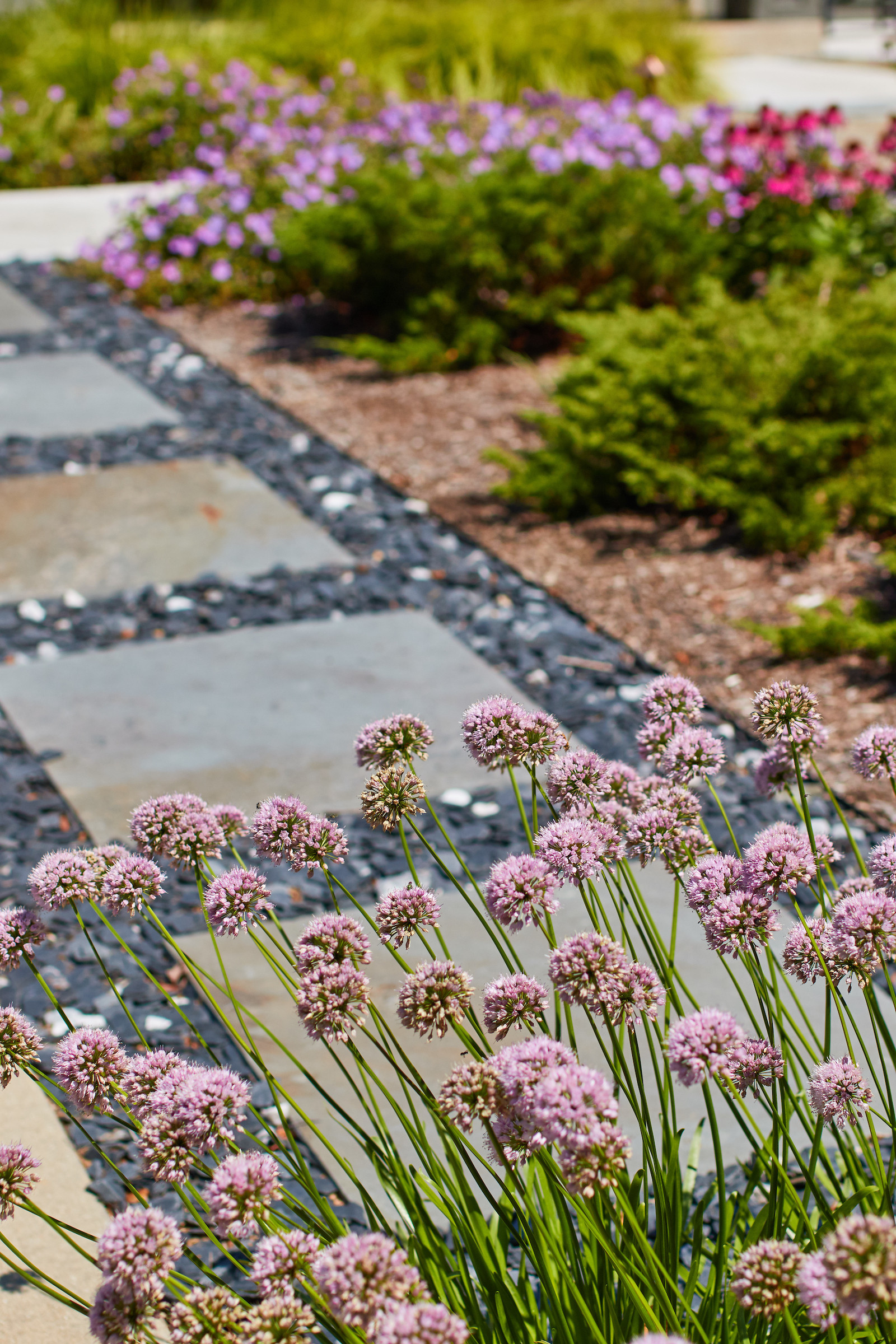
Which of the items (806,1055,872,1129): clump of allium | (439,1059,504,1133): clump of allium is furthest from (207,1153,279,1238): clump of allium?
(806,1055,872,1129): clump of allium

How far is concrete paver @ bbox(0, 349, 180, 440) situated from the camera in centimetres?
582

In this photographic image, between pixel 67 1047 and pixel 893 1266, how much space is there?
28.4 inches

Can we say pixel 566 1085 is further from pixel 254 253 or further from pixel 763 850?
pixel 254 253

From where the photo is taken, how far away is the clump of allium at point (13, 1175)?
3.70 feet

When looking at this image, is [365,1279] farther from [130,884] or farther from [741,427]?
[741,427]

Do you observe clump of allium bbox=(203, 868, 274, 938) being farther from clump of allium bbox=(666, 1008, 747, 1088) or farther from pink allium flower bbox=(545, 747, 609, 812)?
clump of allium bbox=(666, 1008, 747, 1088)

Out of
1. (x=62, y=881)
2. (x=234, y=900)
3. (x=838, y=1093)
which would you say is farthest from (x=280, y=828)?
(x=838, y=1093)

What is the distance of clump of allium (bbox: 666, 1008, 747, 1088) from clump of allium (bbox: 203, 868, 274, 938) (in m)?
0.44

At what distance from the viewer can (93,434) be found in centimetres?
572

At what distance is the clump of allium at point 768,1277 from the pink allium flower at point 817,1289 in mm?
120

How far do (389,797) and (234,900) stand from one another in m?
0.20

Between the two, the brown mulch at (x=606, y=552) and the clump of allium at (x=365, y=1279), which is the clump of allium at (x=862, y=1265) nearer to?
the clump of allium at (x=365, y=1279)

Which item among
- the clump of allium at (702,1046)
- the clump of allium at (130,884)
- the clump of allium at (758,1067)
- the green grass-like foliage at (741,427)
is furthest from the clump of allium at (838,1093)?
the green grass-like foliage at (741,427)

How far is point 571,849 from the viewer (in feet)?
4.13
